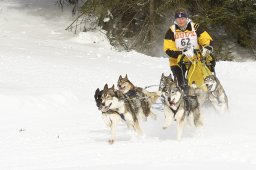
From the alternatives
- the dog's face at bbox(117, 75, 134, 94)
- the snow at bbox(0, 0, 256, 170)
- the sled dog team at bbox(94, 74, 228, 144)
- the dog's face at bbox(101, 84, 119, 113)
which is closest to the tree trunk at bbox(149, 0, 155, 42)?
the snow at bbox(0, 0, 256, 170)

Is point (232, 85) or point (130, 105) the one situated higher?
point (130, 105)

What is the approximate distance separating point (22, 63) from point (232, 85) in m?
5.73

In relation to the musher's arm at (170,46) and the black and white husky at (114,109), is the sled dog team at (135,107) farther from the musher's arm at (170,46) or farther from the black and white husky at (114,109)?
→ the musher's arm at (170,46)

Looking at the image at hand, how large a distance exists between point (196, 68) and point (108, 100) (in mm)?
2250

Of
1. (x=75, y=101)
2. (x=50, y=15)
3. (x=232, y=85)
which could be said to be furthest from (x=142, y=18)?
(x=75, y=101)

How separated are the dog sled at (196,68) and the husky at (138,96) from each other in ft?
2.05

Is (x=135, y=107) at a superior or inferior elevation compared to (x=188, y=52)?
inferior

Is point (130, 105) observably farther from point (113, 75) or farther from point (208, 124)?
point (113, 75)

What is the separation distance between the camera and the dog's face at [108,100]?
7121 mm

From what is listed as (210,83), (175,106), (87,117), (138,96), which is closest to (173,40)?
(210,83)

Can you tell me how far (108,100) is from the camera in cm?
713

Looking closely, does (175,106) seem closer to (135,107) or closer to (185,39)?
(135,107)

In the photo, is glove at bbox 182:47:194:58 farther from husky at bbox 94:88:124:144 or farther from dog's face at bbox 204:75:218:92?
husky at bbox 94:88:124:144

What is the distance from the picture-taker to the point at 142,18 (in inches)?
759
